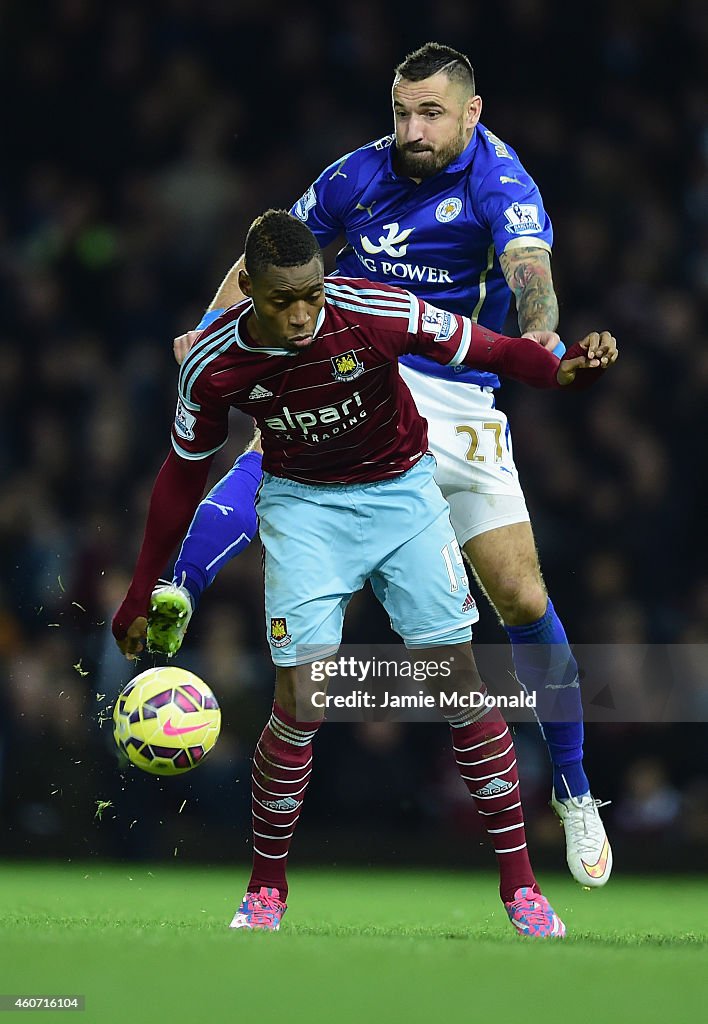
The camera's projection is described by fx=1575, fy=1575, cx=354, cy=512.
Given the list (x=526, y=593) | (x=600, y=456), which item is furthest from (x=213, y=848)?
(x=526, y=593)

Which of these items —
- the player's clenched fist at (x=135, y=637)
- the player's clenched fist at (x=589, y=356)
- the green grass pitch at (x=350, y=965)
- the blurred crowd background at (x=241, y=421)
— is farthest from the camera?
the blurred crowd background at (x=241, y=421)

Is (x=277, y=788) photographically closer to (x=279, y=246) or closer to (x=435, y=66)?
(x=279, y=246)

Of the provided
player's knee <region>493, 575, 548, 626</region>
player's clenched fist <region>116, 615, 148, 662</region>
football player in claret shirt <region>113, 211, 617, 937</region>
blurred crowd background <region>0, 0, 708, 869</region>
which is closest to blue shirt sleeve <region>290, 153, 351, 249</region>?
football player in claret shirt <region>113, 211, 617, 937</region>

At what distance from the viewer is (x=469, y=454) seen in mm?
5457

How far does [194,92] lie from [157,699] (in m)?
7.20

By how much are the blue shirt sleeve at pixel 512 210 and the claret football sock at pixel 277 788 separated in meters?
1.71

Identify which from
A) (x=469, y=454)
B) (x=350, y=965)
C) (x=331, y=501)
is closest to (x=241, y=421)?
(x=469, y=454)

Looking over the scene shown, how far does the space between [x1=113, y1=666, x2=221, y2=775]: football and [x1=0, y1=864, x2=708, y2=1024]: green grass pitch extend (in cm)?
51

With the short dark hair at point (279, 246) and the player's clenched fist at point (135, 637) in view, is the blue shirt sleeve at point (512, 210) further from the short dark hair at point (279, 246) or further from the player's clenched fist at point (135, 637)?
the player's clenched fist at point (135, 637)

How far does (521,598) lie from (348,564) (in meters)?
0.90

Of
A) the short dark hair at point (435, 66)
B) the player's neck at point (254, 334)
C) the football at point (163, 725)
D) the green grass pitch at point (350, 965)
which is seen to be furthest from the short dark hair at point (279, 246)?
the green grass pitch at point (350, 965)

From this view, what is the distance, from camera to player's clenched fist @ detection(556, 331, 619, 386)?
13.8 ft

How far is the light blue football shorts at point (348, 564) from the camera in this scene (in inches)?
180

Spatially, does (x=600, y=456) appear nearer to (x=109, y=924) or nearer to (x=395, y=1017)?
(x=109, y=924)
